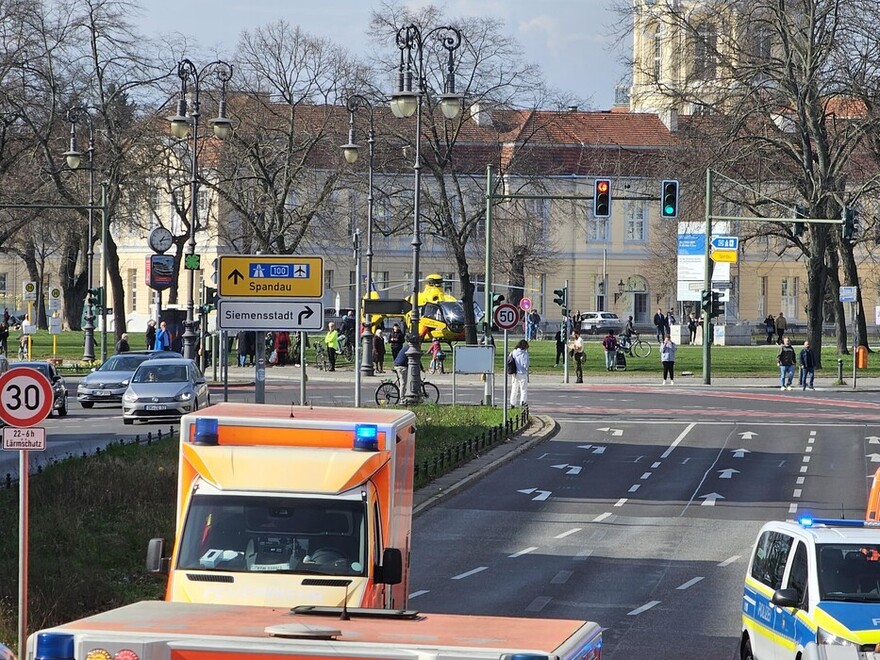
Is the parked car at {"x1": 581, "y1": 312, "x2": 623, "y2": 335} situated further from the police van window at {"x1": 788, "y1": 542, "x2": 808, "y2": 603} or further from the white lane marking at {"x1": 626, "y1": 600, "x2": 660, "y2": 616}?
the police van window at {"x1": 788, "y1": 542, "x2": 808, "y2": 603}

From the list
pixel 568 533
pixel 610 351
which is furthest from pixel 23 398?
pixel 610 351

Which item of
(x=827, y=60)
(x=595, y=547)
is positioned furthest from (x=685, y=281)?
(x=595, y=547)

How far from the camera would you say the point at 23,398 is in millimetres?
13141

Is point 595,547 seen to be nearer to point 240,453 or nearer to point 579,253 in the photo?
point 240,453

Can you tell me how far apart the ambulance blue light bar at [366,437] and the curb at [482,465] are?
41.1 ft

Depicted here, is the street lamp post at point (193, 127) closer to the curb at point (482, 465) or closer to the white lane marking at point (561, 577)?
the curb at point (482, 465)

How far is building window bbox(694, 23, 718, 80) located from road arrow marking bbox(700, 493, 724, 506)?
32.8 meters

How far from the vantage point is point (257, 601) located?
9.55 m

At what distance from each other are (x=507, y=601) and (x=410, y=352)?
22.1m

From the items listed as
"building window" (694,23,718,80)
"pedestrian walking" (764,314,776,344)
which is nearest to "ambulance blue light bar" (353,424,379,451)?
"building window" (694,23,718,80)

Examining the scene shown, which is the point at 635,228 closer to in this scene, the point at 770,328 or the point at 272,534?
the point at 770,328

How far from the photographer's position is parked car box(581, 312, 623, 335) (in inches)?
3873

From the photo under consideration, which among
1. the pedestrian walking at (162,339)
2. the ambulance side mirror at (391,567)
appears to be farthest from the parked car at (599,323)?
the ambulance side mirror at (391,567)

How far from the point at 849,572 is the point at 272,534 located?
4228 millimetres
